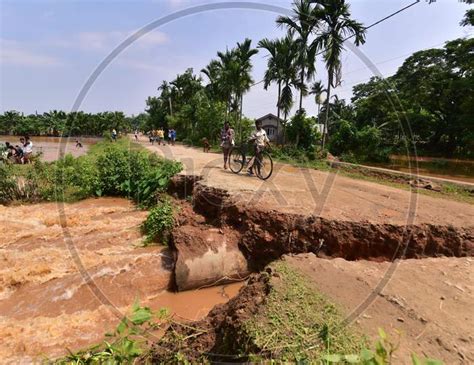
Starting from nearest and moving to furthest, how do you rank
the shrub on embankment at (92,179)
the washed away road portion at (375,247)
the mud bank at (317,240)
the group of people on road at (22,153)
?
the washed away road portion at (375,247)
the mud bank at (317,240)
the shrub on embankment at (92,179)
the group of people on road at (22,153)

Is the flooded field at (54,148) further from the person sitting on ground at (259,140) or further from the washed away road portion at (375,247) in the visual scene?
the washed away road portion at (375,247)

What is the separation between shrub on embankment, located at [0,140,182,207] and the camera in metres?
10.8

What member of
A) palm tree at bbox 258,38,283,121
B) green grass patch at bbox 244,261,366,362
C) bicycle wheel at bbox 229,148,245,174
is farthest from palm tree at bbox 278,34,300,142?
green grass patch at bbox 244,261,366,362

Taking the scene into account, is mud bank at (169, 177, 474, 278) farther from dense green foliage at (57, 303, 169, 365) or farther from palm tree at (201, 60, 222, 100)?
palm tree at (201, 60, 222, 100)

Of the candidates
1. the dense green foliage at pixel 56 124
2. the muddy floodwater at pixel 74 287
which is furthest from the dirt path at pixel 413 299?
the dense green foliage at pixel 56 124

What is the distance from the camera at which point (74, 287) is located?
607cm

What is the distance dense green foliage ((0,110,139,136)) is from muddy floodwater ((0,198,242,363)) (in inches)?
2083

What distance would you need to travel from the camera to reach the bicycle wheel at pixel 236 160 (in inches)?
400

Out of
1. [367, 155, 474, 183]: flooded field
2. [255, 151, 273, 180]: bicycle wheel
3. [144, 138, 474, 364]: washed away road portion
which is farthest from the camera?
[367, 155, 474, 183]: flooded field

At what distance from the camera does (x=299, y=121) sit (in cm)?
1928

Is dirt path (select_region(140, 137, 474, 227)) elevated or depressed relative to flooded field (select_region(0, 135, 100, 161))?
elevated

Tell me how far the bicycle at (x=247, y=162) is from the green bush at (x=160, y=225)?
9.81ft

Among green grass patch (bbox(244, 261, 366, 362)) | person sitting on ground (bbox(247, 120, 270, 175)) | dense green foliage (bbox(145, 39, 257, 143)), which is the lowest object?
green grass patch (bbox(244, 261, 366, 362))

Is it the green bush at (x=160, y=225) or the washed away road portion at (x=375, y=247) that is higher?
the washed away road portion at (x=375, y=247)
